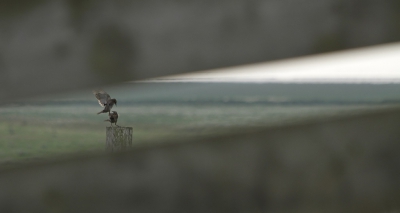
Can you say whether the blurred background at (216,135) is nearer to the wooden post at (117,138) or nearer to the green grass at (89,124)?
the wooden post at (117,138)

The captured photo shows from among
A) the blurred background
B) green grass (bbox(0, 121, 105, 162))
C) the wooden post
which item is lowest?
green grass (bbox(0, 121, 105, 162))

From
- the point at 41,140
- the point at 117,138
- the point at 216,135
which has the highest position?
the point at 216,135

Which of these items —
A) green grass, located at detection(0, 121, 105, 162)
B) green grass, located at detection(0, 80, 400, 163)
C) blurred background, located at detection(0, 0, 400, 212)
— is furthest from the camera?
green grass, located at detection(0, 80, 400, 163)

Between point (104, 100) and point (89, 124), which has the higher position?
point (104, 100)

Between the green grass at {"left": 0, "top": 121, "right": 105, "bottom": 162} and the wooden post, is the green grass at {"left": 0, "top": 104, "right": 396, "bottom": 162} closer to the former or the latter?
the green grass at {"left": 0, "top": 121, "right": 105, "bottom": 162}

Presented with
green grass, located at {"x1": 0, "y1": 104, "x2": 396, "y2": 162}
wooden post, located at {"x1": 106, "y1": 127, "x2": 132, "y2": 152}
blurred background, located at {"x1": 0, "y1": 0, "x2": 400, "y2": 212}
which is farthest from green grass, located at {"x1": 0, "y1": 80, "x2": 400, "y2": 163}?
blurred background, located at {"x1": 0, "y1": 0, "x2": 400, "y2": 212}

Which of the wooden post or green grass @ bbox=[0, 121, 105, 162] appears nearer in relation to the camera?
the wooden post

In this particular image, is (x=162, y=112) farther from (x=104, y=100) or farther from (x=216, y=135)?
(x=216, y=135)

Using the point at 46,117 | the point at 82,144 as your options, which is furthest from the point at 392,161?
the point at 46,117

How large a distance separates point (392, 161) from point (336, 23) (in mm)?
199

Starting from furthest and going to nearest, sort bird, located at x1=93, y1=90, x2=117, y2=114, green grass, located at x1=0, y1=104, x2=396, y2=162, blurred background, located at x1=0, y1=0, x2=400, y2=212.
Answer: green grass, located at x1=0, y1=104, x2=396, y2=162 < bird, located at x1=93, y1=90, x2=117, y2=114 < blurred background, located at x1=0, y1=0, x2=400, y2=212

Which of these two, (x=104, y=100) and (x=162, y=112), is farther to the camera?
(x=162, y=112)

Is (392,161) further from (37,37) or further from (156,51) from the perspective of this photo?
(37,37)

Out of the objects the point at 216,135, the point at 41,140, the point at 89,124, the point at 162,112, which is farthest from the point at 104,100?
the point at 162,112
